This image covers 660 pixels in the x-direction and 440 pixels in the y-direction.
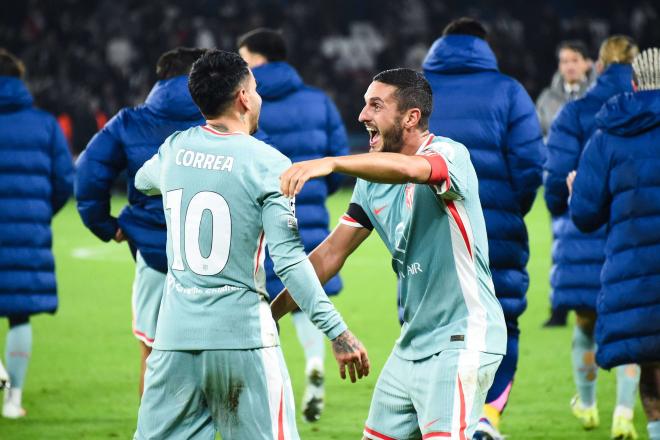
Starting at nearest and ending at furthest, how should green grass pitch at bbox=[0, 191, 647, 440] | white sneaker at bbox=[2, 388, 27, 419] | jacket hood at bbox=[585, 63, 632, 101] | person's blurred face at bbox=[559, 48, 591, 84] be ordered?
1. jacket hood at bbox=[585, 63, 632, 101]
2. green grass pitch at bbox=[0, 191, 647, 440]
3. white sneaker at bbox=[2, 388, 27, 419]
4. person's blurred face at bbox=[559, 48, 591, 84]

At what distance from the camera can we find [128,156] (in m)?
5.89

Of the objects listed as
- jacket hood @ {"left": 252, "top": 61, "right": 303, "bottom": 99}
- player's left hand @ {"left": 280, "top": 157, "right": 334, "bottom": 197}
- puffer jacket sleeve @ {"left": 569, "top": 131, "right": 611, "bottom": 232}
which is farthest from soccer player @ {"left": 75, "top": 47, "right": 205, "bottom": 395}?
player's left hand @ {"left": 280, "top": 157, "right": 334, "bottom": 197}

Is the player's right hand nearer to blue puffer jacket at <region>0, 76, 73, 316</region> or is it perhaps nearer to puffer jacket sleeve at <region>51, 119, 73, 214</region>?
blue puffer jacket at <region>0, 76, 73, 316</region>

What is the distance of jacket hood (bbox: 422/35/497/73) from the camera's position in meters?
6.12

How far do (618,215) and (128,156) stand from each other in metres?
2.39

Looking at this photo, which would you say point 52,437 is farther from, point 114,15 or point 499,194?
point 114,15

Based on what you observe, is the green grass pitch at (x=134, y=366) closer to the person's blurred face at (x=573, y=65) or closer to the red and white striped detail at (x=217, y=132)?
the person's blurred face at (x=573, y=65)

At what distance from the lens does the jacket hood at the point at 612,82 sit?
6.66 meters

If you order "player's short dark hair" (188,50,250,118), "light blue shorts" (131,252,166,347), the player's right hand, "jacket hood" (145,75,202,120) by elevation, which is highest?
"player's short dark hair" (188,50,250,118)

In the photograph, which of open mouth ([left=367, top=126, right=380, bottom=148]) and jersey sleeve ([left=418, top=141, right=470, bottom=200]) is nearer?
jersey sleeve ([left=418, top=141, right=470, bottom=200])

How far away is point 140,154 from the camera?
586cm

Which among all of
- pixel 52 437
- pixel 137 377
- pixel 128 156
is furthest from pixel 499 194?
pixel 137 377

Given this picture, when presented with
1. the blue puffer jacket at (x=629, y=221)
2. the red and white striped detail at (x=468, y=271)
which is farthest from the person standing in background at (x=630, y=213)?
the red and white striped detail at (x=468, y=271)

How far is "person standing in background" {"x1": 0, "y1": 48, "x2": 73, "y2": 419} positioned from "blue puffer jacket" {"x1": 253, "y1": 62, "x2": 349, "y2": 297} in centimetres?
136
